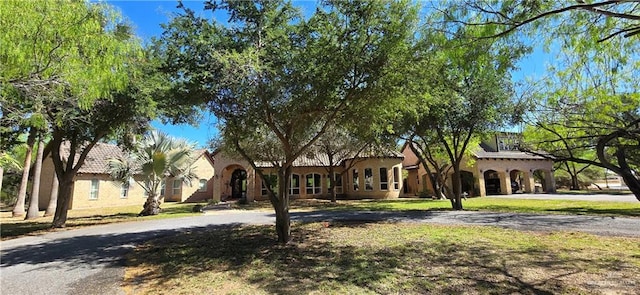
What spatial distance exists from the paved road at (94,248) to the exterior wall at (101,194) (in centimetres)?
1325

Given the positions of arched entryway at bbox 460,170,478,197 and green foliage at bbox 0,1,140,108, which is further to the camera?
arched entryway at bbox 460,170,478,197

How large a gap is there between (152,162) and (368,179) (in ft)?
59.2

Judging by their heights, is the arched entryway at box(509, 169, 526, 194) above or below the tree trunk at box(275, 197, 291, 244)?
above

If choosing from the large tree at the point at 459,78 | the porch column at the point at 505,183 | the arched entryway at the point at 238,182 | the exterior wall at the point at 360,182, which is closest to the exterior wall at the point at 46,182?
the arched entryway at the point at 238,182

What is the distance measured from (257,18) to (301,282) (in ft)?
20.5

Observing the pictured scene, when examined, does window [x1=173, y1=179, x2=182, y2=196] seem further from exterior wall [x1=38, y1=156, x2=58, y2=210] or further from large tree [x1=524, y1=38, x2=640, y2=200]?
large tree [x1=524, y1=38, x2=640, y2=200]

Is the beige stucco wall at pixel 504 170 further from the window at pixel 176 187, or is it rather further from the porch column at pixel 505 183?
the window at pixel 176 187

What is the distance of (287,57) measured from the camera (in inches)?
310

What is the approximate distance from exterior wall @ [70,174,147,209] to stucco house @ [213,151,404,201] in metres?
7.63

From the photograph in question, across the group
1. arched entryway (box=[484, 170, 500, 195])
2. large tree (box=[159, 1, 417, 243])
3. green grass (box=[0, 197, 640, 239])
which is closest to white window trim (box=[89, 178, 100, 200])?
green grass (box=[0, 197, 640, 239])

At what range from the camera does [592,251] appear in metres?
7.34

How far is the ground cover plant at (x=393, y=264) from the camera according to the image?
18.0ft

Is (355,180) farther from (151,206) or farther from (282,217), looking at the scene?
(282,217)

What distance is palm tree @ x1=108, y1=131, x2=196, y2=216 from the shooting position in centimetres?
1878
